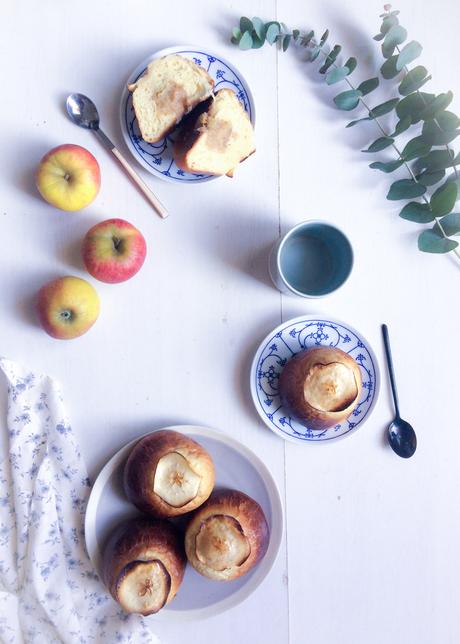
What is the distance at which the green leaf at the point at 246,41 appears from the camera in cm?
84

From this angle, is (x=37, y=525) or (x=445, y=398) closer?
(x=37, y=525)

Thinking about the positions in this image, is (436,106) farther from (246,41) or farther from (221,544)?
(221,544)

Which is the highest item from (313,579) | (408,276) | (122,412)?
(408,276)

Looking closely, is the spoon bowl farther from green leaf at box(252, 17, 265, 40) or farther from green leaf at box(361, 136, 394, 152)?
green leaf at box(361, 136, 394, 152)

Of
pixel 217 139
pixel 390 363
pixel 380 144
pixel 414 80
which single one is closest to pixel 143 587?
pixel 390 363

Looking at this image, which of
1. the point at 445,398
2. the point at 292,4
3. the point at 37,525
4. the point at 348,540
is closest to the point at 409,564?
the point at 348,540

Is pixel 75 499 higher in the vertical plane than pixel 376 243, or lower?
lower

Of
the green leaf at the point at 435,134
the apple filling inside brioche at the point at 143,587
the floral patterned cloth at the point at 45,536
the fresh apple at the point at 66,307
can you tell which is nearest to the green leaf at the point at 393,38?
the green leaf at the point at 435,134

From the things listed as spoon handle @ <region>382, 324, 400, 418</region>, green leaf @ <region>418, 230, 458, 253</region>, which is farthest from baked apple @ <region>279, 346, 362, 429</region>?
green leaf @ <region>418, 230, 458, 253</region>

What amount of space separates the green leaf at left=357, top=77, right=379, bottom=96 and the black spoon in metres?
0.35

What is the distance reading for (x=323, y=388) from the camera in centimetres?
78

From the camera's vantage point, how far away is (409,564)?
2.97 ft

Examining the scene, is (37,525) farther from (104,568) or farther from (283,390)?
(283,390)

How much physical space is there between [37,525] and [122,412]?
19 centimetres
